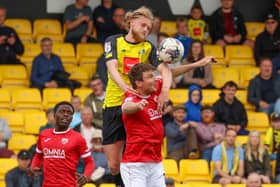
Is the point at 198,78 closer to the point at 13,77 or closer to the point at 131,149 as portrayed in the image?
the point at 13,77

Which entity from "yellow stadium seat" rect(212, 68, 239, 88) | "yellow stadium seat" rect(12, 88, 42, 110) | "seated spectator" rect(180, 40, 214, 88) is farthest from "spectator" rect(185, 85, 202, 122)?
"yellow stadium seat" rect(12, 88, 42, 110)

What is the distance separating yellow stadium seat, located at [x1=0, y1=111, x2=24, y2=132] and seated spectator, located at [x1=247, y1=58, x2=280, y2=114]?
12.1ft

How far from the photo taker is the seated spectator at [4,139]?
627 inches

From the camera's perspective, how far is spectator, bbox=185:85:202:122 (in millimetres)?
16812

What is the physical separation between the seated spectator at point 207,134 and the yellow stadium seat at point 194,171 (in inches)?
12.1

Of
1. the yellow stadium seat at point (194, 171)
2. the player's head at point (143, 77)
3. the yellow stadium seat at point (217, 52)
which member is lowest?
the yellow stadium seat at point (194, 171)

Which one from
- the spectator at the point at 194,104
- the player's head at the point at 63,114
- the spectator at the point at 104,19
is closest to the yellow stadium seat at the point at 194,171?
the spectator at the point at 194,104

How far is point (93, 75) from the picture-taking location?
18.4 metres

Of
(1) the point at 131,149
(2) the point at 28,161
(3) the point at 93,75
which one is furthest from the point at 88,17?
(1) the point at 131,149

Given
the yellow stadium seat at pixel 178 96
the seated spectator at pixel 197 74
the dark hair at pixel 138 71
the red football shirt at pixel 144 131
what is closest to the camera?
the dark hair at pixel 138 71

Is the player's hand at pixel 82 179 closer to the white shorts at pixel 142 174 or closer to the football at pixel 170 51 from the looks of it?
the white shorts at pixel 142 174

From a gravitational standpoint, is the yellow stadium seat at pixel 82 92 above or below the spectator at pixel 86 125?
above

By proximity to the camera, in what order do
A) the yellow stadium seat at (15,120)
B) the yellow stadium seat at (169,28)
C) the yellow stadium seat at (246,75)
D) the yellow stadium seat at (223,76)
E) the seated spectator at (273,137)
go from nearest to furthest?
1. the seated spectator at (273,137)
2. the yellow stadium seat at (15,120)
3. the yellow stadium seat at (223,76)
4. the yellow stadium seat at (246,75)
5. the yellow stadium seat at (169,28)

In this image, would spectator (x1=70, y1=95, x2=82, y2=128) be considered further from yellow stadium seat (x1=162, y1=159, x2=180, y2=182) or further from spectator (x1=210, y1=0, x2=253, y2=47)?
spectator (x1=210, y1=0, x2=253, y2=47)
